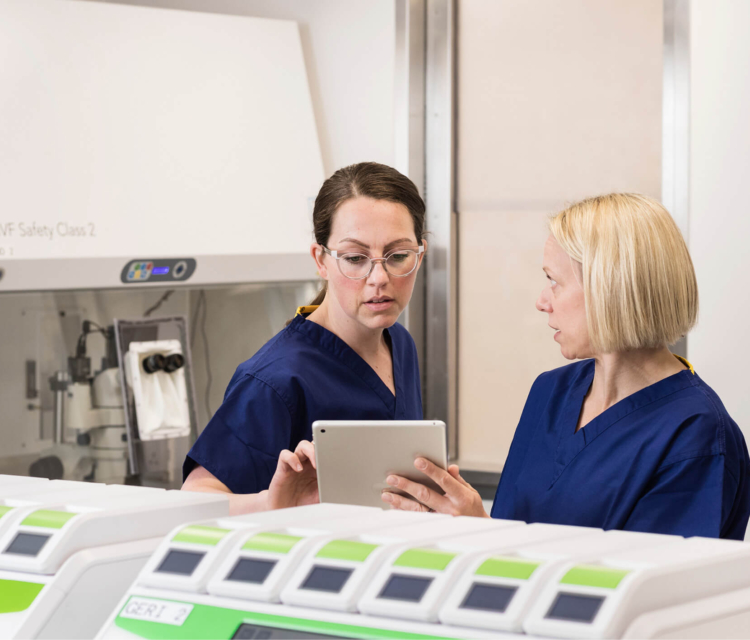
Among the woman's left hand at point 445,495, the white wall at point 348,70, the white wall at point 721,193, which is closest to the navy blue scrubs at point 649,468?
the woman's left hand at point 445,495

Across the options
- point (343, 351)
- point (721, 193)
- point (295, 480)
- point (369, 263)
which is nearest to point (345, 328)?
point (343, 351)

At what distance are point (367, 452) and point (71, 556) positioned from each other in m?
0.48

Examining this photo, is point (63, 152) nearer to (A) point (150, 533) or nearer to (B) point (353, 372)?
(B) point (353, 372)

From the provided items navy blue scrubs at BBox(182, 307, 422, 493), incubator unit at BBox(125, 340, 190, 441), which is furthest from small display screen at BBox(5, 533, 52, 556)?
incubator unit at BBox(125, 340, 190, 441)

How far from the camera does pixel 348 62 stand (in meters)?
3.01

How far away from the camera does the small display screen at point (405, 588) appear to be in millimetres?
621

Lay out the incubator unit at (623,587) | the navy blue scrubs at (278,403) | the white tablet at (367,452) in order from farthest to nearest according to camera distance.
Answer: the navy blue scrubs at (278,403) < the white tablet at (367,452) < the incubator unit at (623,587)

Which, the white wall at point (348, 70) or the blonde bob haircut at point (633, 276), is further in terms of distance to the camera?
the white wall at point (348, 70)

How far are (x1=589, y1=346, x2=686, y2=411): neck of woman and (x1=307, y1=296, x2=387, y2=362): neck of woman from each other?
1.47ft

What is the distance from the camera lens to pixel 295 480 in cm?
125

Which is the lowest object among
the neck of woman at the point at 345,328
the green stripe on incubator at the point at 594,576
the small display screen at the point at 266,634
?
the small display screen at the point at 266,634

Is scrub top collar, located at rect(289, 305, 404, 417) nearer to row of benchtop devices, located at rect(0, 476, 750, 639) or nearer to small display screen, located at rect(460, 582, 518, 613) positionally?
row of benchtop devices, located at rect(0, 476, 750, 639)

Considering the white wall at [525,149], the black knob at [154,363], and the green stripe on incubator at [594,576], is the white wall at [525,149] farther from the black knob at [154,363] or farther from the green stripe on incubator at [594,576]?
the green stripe on incubator at [594,576]

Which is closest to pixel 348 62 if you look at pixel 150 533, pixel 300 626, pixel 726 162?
pixel 726 162
